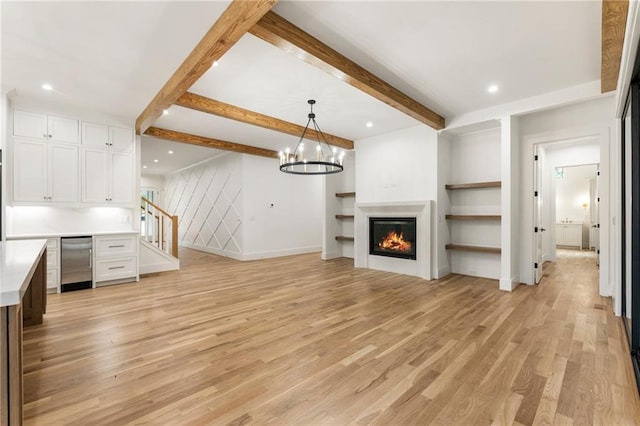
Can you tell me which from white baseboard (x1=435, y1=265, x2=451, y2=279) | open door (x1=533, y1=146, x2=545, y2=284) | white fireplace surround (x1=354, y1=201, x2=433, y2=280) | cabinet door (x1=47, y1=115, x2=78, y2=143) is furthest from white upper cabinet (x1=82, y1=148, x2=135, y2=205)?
open door (x1=533, y1=146, x2=545, y2=284)

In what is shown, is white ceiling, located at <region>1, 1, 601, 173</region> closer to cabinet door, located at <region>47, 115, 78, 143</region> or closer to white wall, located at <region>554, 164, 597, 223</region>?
cabinet door, located at <region>47, 115, 78, 143</region>

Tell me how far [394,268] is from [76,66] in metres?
5.57

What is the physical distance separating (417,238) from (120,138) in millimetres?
5601

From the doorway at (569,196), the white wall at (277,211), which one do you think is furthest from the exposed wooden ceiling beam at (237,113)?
the doorway at (569,196)

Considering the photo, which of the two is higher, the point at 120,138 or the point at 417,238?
the point at 120,138

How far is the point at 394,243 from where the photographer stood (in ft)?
18.2

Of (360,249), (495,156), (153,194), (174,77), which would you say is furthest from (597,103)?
(153,194)

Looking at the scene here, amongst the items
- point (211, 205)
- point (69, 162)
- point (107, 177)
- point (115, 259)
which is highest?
point (69, 162)

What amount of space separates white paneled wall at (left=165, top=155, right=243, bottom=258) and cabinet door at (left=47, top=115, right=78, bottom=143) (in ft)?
11.0

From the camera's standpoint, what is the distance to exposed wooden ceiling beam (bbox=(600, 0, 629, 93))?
2076 millimetres

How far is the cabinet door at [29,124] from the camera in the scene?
405 centimetres

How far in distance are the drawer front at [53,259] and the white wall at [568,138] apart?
722 cm

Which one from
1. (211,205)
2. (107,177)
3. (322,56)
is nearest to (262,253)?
(211,205)

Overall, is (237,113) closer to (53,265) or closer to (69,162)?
(69,162)
